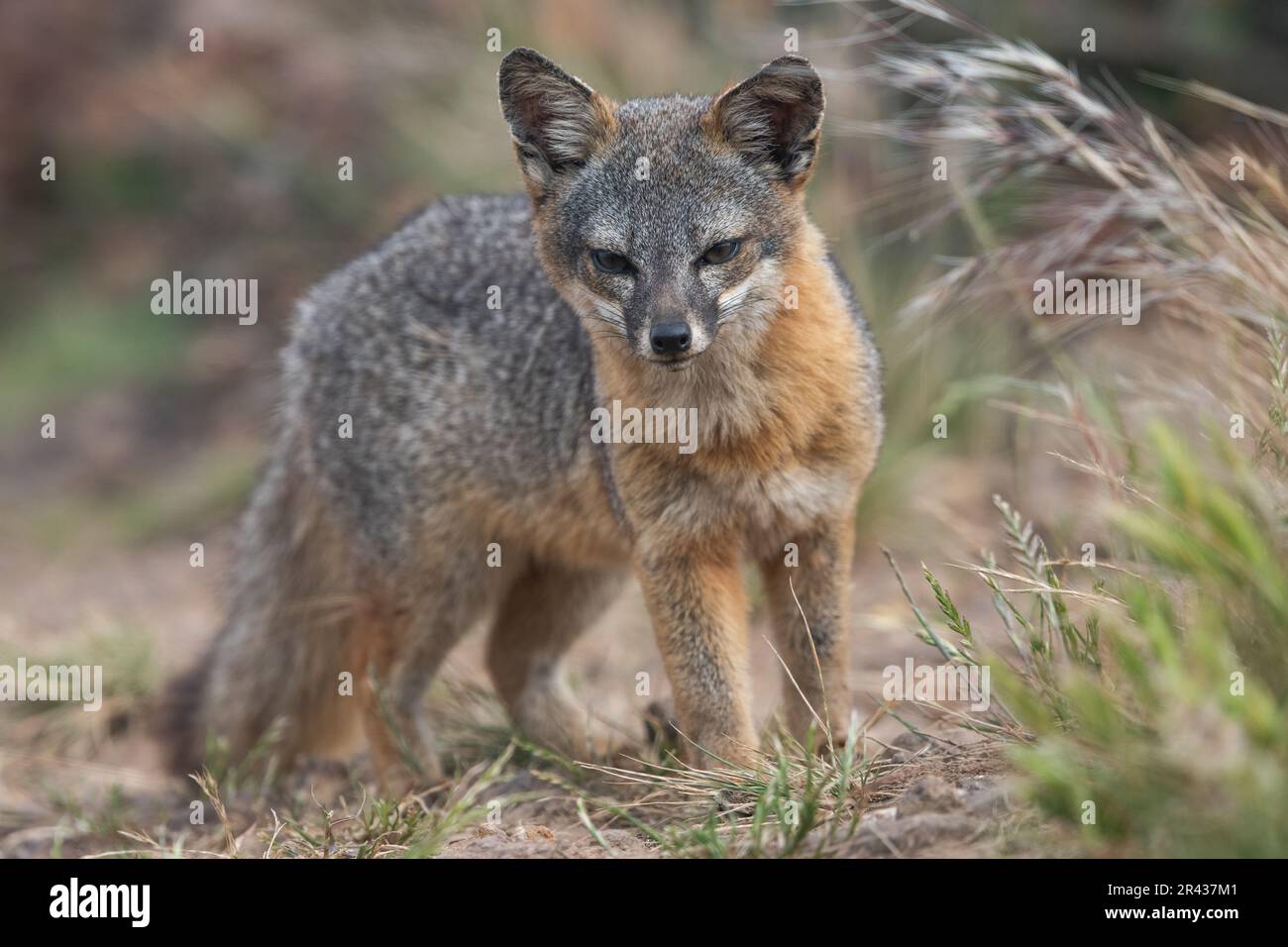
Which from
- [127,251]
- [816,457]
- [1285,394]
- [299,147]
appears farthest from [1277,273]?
[127,251]

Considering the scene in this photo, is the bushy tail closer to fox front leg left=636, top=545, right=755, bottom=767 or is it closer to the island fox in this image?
the island fox

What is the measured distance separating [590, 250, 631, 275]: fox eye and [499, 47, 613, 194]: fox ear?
41cm

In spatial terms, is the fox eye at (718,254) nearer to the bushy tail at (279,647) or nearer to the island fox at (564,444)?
the island fox at (564,444)

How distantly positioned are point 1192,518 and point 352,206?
29.3 feet

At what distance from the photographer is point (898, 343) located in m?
7.69

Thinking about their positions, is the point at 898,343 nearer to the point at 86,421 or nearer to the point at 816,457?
the point at 816,457

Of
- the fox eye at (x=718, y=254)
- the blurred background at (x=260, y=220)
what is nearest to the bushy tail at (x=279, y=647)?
the blurred background at (x=260, y=220)

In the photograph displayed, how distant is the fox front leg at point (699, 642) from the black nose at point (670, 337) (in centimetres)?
79

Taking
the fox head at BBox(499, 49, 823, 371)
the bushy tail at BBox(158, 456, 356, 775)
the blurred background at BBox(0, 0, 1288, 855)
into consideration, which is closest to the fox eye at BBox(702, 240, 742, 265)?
the fox head at BBox(499, 49, 823, 371)

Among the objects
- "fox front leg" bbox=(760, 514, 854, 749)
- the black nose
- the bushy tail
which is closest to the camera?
the black nose

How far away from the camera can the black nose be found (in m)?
3.91

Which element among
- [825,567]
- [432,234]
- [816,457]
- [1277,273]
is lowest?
[825,567]

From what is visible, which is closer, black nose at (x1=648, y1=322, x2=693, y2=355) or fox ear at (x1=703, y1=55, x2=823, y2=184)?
black nose at (x1=648, y1=322, x2=693, y2=355)

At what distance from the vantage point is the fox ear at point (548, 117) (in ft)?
14.5
